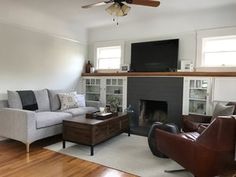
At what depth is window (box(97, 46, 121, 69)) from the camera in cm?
530

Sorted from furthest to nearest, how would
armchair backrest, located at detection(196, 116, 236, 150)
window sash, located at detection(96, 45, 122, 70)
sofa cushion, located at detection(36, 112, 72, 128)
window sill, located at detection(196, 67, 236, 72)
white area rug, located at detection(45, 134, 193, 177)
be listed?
window sash, located at detection(96, 45, 122, 70)
window sill, located at detection(196, 67, 236, 72)
sofa cushion, located at detection(36, 112, 72, 128)
white area rug, located at detection(45, 134, 193, 177)
armchair backrest, located at detection(196, 116, 236, 150)

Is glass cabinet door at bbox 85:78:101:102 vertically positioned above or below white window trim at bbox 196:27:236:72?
below

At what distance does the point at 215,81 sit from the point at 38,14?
12.9ft

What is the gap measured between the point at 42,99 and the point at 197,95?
3215 millimetres

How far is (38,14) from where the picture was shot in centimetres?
428

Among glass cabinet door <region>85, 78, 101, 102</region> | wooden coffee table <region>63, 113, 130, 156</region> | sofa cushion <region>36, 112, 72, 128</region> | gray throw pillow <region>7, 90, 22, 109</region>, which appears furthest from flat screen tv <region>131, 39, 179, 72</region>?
gray throw pillow <region>7, 90, 22, 109</region>

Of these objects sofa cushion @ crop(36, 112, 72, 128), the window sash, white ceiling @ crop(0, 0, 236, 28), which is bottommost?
sofa cushion @ crop(36, 112, 72, 128)

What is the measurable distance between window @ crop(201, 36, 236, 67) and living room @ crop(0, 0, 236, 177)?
4cm

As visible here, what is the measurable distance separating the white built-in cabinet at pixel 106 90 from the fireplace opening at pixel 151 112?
1.55 ft

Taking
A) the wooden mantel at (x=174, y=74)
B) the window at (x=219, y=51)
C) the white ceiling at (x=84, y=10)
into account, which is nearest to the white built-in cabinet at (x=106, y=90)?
the wooden mantel at (x=174, y=74)

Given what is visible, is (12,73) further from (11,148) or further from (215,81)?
(215,81)

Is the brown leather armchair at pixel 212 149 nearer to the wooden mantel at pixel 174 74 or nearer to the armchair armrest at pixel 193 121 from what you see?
the armchair armrest at pixel 193 121

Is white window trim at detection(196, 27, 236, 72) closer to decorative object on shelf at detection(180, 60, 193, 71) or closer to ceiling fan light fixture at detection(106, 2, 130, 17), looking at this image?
decorative object on shelf at detection(180, 60, 193, 71)

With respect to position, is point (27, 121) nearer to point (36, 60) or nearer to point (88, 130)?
point (88, 130)
